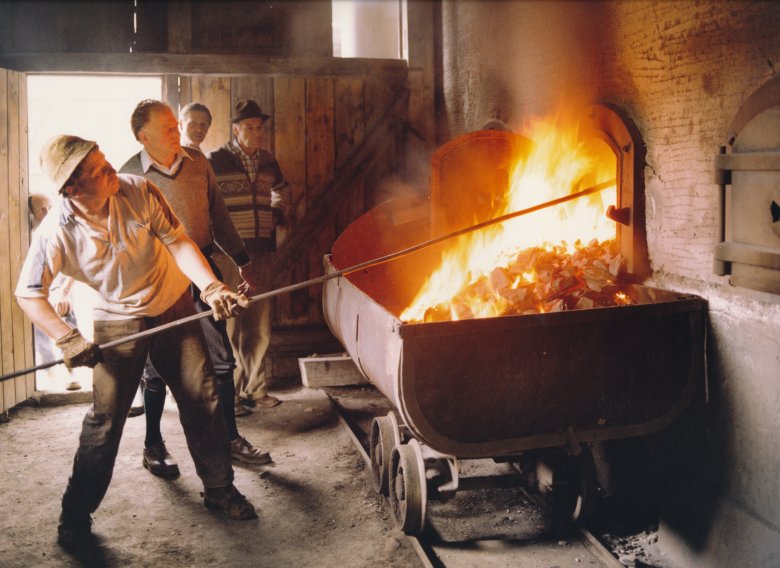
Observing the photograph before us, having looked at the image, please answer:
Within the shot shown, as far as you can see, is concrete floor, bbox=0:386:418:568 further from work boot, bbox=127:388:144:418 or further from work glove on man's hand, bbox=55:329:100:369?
work glove on man's hand, bbox=55:329:100:369

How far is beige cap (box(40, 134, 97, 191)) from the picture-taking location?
10.2ft

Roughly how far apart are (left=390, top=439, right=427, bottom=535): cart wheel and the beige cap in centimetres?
189

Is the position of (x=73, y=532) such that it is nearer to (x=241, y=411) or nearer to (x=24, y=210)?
(x=241, y=411)

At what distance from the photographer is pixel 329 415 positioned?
550cm

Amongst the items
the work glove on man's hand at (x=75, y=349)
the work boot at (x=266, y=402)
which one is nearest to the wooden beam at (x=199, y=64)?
the work boot at (x=266, y=402)

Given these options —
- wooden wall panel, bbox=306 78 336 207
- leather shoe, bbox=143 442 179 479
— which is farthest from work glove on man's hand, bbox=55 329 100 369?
wooden wall panel, bbox=306 78 336 207

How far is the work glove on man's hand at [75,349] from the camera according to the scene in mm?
3166

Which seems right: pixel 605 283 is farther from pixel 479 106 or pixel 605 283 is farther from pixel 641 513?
pixel 479 106

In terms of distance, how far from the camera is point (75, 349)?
10.4ft

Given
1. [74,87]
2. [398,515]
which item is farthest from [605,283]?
[74,87]

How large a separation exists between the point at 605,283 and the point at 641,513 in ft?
3.67

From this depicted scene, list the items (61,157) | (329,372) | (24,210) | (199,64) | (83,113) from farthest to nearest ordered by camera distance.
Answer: (83,113) < (199,64) < (24,210) < (329,372) < (61,157)

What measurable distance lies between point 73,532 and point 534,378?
2.27m

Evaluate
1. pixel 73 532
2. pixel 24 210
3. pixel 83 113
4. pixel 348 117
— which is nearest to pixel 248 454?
pixel 73 532
